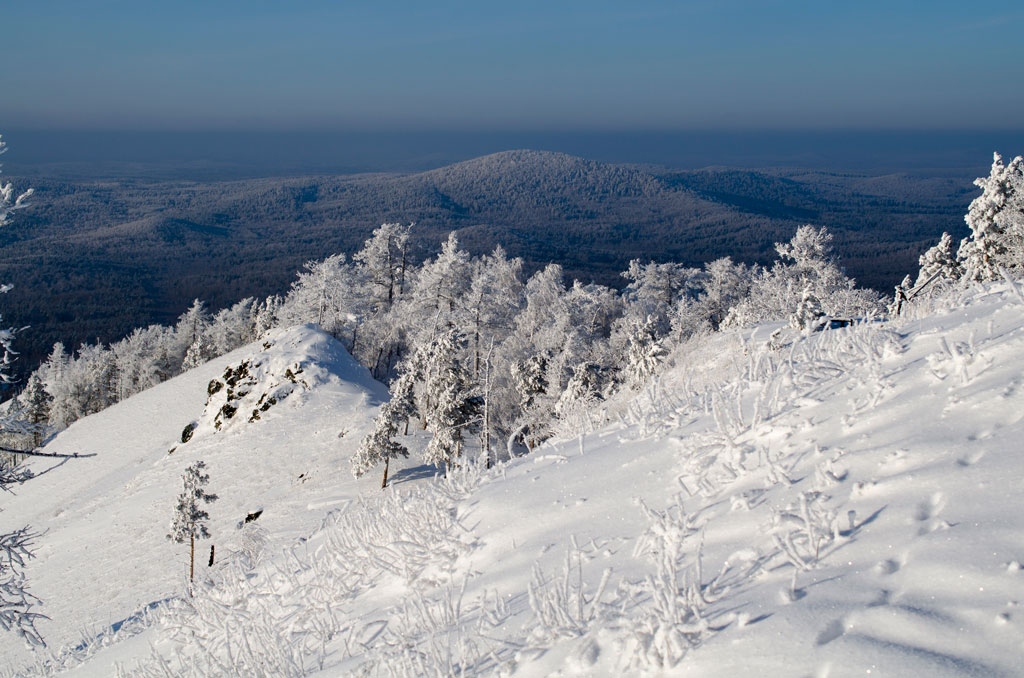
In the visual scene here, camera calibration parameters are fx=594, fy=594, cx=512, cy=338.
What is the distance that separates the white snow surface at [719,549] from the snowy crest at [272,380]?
87.8ft

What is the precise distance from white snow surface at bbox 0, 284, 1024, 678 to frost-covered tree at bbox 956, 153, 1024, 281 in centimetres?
2219

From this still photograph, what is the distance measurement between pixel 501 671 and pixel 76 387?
8074 centimetres

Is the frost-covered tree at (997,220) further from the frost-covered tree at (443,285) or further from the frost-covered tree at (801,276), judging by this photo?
the frost-covered tree at (443,285)

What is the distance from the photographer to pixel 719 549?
386 cm

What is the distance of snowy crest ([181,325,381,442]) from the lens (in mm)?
34594

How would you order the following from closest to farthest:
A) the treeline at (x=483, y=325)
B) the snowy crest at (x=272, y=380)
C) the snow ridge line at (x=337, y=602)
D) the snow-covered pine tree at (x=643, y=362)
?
1. the snow ridge line at (x=337, y=602)
2. the snow-covered pine tree at (x=643, y=362)
3. the treeline at (x=483, y=325)
4. the snowy crest at (x=272, y=380)

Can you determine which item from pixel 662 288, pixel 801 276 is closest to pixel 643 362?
pixel 801 276

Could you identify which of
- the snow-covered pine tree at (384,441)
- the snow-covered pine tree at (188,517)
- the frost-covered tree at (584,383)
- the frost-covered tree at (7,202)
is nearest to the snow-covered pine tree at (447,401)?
the snow-covered pine tree at (384,441)

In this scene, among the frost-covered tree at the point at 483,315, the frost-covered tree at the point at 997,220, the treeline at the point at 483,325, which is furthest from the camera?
the frost-covered tree at the point at 483,315

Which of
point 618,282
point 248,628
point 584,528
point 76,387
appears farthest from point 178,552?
point 618,282

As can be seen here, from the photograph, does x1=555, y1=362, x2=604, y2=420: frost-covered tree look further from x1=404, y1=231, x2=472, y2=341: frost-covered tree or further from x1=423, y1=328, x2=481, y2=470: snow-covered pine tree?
x1=404, y1=231, x2=472, y2=341: frost-covered tree

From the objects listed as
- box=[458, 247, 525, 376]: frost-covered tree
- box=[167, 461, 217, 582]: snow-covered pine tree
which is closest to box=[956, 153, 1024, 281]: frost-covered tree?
box=[458, 247, 525, 376]: frost-covered tree

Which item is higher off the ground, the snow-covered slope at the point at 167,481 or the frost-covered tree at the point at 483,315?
the frost-covered tree at the point at 483,315

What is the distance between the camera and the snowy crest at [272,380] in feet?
113
